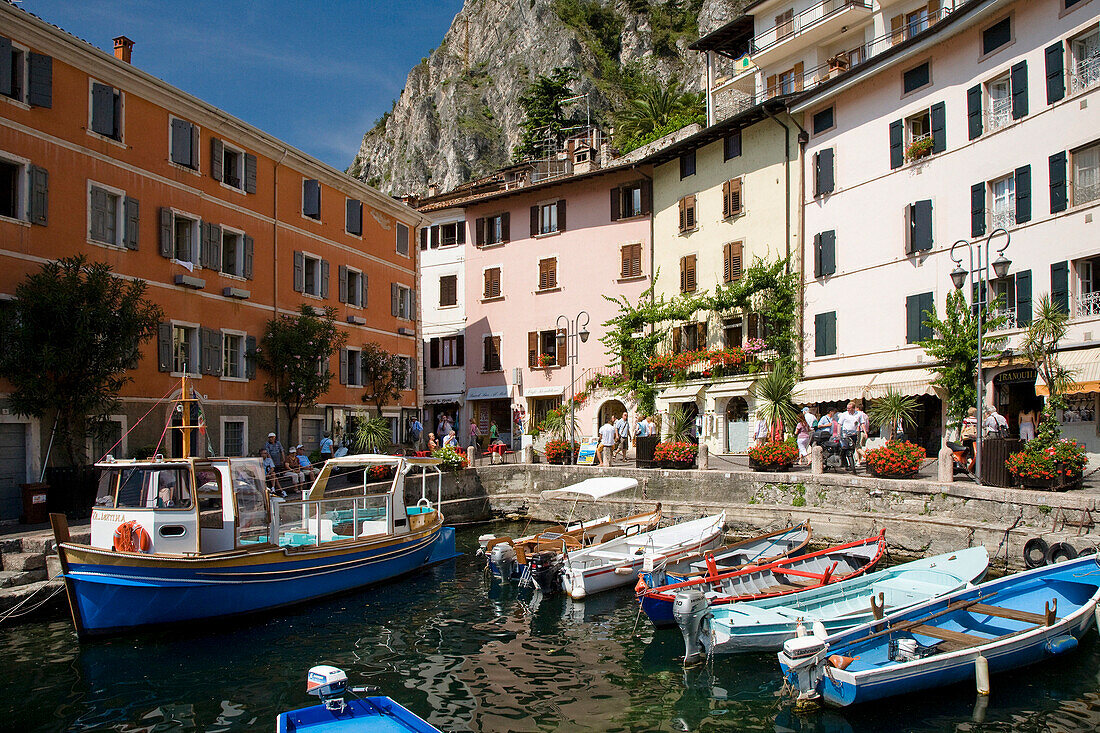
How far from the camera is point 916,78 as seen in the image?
2572 cm

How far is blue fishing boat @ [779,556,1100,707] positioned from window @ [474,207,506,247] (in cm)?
3102

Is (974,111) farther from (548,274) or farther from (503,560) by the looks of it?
(548,274)

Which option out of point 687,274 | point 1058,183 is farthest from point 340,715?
point 687,274

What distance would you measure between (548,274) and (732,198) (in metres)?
10.1

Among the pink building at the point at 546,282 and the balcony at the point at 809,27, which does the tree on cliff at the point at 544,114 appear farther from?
the balcony at the point at 809,27

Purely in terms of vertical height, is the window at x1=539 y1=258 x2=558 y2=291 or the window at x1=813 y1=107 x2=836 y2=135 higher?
the window at x1=813 y1=107 x2=836 y2=135

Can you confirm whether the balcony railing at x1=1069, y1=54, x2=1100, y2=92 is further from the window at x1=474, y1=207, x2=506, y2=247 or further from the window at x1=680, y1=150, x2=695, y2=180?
the window at x1=474, y1=207, x2=506, y2=247

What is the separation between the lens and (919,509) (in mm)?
18234

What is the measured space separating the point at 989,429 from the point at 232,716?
17.1m

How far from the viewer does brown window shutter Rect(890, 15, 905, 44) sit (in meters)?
28.5

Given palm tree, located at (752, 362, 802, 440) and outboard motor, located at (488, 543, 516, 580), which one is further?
palm tree, located at (752, 362, 802, 440)

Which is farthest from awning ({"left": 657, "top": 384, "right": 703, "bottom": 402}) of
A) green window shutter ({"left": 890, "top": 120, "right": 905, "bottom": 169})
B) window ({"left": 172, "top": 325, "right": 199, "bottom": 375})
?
window ({"left": 172, "top": 325, "right": 199, "bottom": 375})

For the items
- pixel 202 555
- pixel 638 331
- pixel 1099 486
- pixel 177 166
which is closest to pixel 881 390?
pixel 1099 486

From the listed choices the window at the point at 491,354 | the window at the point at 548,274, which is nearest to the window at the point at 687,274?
the window at the point at 548,274
